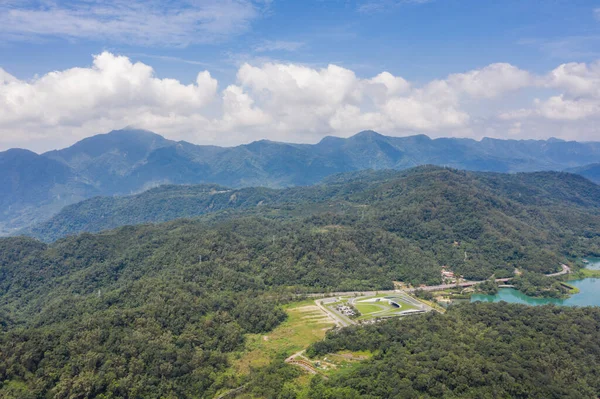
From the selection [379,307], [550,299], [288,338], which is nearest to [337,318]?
[379,307]

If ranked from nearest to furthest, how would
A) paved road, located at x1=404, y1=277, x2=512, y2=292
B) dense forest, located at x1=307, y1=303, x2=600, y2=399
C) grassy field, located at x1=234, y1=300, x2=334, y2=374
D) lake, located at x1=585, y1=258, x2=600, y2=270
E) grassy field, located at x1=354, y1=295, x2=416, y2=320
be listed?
1. dense forest, located at x1=307, y1=303, x2=600, y2=399
2. grassy field, located at x1=234, y1=300, x2=334, y2=374
3. grassy field, located at x1=354, y1=295, x2=416, y2=320
4. paved road, located at x1=404, y1=277, x2=512, y2=292
5. lake, located at x1=585, y1=258, x2=600, y2=270

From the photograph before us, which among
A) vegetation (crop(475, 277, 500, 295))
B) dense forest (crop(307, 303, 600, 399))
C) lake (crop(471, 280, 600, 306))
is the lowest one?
lake (crop(471, 280, 600, 306))

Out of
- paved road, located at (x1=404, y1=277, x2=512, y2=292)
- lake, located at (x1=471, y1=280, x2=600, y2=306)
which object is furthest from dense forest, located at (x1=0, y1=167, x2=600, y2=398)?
lake, located at (x1=471, y1=280, x2=600, y2=306)

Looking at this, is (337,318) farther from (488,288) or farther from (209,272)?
(488,288)

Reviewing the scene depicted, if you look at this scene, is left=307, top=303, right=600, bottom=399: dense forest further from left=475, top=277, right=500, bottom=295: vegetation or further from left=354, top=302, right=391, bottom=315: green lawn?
left=475, top=277, right=500, bottom=295: vegetation

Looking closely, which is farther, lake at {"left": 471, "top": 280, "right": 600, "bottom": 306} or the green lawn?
lake at {"left": 471, "top": 280, "right": 600, "bottom": 306}

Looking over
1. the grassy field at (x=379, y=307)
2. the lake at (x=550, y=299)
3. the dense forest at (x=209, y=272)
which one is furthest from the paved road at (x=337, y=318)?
the lake at (x=550, y=299)
